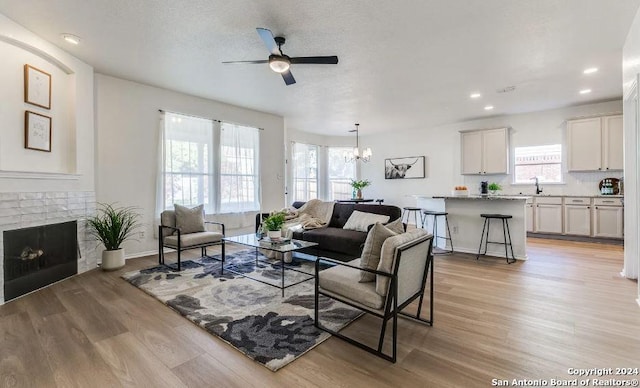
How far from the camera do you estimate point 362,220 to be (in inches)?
170

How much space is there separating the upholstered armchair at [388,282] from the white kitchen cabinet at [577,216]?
543 cm

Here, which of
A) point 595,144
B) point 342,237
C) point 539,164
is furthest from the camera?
point 539,164

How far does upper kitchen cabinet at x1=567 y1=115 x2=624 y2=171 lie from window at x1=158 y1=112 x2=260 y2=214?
265 inches

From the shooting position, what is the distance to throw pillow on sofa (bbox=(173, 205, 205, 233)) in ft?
14.4

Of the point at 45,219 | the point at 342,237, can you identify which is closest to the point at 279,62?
the point at 342,237

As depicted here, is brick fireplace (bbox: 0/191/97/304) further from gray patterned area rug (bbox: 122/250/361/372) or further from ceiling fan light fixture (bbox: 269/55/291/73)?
ceiling fan light fixture (bbox: 269/55/291/73)

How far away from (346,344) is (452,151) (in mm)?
6953

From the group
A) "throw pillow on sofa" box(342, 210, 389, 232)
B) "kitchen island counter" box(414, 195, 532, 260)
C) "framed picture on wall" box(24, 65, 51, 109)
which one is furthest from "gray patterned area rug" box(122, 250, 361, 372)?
"kitchen island counter" box(414, 195, 532, 260)

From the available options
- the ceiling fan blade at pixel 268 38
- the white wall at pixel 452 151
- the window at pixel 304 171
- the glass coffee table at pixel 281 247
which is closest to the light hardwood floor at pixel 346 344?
the glass coffee table at pixel 281 247

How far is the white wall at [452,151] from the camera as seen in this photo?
621 cm

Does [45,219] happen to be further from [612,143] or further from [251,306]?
[612,143]

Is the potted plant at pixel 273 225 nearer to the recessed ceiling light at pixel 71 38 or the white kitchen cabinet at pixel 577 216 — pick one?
the recessed ceiling light at pixel 71 38

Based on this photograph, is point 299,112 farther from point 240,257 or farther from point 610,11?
point 610,11

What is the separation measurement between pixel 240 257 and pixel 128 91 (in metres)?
3.22
